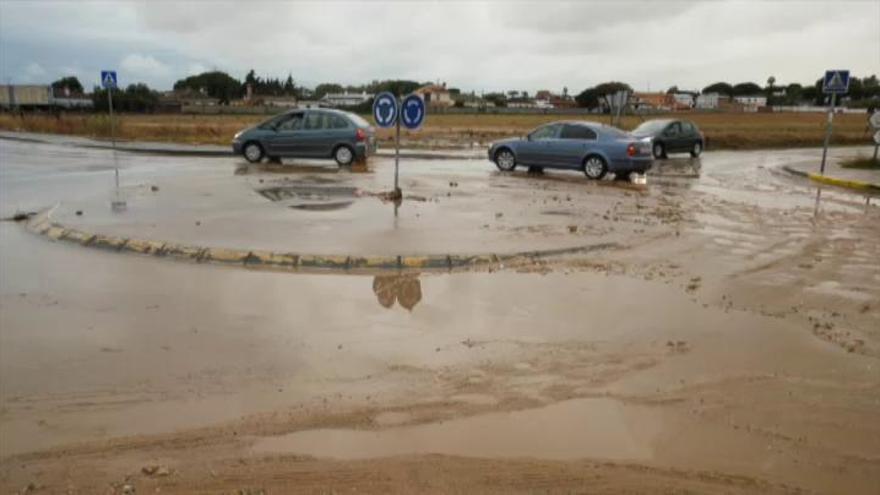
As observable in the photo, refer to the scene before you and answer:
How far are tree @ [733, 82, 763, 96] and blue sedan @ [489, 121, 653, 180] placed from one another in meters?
162

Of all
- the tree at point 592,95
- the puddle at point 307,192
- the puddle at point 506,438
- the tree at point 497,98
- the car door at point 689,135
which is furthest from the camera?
the tree at point 497,98

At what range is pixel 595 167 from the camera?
19.9 meters

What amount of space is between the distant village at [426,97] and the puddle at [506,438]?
77.5 meters

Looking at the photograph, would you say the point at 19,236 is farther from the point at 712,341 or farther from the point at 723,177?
the point at 723,177

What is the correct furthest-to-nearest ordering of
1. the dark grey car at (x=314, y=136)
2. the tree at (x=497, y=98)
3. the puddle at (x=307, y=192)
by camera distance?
the tree at (x=497, y=98) < the dark grey car at (x=314, y=136) < the puddle at (x=307, y=192)

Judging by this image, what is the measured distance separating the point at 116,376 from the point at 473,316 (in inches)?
127

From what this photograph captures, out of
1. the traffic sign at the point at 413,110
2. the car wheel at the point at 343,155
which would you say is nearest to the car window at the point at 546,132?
the car wheel at the point at 343,155

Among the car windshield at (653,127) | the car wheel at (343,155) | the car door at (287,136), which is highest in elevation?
the car windshield at (653,127)

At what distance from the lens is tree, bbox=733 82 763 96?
166m

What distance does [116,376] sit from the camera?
17.6ft

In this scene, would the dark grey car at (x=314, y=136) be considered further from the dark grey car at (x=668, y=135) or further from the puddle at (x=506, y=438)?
the puddle at (x=506, y=438)

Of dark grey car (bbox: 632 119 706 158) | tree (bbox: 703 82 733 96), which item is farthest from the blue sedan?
tree (bbox: 703 82 733 96)

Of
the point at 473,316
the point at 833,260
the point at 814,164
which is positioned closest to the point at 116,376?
the point at 473,316

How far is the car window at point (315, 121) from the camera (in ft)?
69.4
